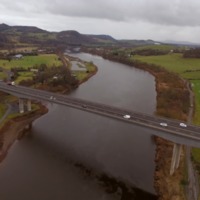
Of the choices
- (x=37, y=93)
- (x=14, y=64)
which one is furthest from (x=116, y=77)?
(x=37, y=93)

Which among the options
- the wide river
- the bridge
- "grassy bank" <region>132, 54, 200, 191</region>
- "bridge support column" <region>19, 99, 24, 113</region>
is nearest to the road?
the bridge

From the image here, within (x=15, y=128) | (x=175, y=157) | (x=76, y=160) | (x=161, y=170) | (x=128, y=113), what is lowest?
(x=15, y=128)

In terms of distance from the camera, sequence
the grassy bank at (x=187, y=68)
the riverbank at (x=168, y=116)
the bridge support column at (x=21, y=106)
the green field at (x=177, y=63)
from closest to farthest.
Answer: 1. the riverbank at (x=168, y=116)
2. the bridge support column at (x=21, y=106)
3. the grassy bank at (x=187, y=68)
4. the green field at (x=177, y=63)

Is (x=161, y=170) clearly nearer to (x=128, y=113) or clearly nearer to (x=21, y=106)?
(x=128, y=113)

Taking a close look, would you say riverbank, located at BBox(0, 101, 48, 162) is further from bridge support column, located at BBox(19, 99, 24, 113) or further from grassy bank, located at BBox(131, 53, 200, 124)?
grassy bank, located at BBox(131, 53, 200, 124)

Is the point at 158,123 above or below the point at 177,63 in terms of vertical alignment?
above

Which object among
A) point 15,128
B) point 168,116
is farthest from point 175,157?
point 15,128

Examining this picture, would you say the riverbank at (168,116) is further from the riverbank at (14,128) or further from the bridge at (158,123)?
the riverbank at (14,128)

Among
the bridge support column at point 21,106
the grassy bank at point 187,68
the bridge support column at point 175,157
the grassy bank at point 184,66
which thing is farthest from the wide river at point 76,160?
the grassy bank at point 184,66
